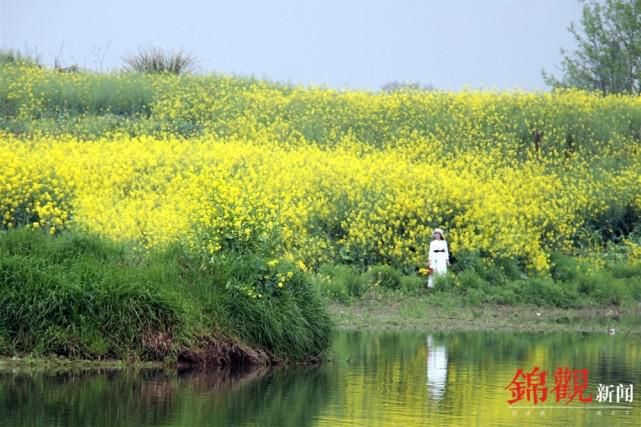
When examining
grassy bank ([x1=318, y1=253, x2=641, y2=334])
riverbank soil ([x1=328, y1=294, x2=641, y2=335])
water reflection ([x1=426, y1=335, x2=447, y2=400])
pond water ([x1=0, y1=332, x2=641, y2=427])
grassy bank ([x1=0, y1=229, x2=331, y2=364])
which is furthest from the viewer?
grassy bank ([x1=318, y1=253, x2=641, y2=334])

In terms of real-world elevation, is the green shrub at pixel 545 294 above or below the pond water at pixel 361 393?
above

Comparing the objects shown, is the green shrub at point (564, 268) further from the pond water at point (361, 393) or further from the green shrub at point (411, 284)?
the pond water at point (361, 393)

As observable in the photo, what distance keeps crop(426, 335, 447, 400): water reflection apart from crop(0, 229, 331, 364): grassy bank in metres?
1.43

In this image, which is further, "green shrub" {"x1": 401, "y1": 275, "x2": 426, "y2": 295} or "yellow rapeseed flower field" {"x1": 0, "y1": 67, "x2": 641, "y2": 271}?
"green shrub" {"x1": 401, "y1": 275, "x2": 426, "y2": 295}

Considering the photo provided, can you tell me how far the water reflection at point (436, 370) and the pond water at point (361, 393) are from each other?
2 centimetres

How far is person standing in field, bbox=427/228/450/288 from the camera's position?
25969 mm

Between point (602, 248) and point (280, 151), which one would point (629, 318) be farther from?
point (280, 151)

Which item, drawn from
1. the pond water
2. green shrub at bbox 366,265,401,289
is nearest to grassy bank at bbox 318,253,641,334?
green shrub at bbox 366,265,401,289

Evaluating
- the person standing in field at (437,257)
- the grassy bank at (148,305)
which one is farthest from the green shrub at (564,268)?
the grassy bank at (148,305)

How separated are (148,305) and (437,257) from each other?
34.3 ft

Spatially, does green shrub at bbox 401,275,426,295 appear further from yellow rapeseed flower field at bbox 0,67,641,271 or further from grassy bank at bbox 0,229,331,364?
grassy bank at bbox 0,229,331,364

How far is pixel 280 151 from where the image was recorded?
31891 mm

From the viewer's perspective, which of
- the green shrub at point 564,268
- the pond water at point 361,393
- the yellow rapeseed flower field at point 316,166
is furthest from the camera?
the green shrub at point 564,268

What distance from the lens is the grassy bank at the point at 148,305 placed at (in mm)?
16203
